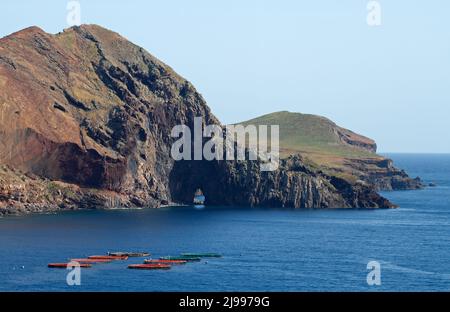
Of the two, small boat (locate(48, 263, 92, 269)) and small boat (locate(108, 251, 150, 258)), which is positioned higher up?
small boat (locate(108, 251, 150, 258))

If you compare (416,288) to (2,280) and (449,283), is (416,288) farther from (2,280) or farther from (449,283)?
(2,280)

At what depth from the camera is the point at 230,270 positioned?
563ft

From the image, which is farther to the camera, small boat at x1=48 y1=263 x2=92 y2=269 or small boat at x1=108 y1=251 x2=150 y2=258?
small boat at x1=108 y1=251 x2=150 y2=258
